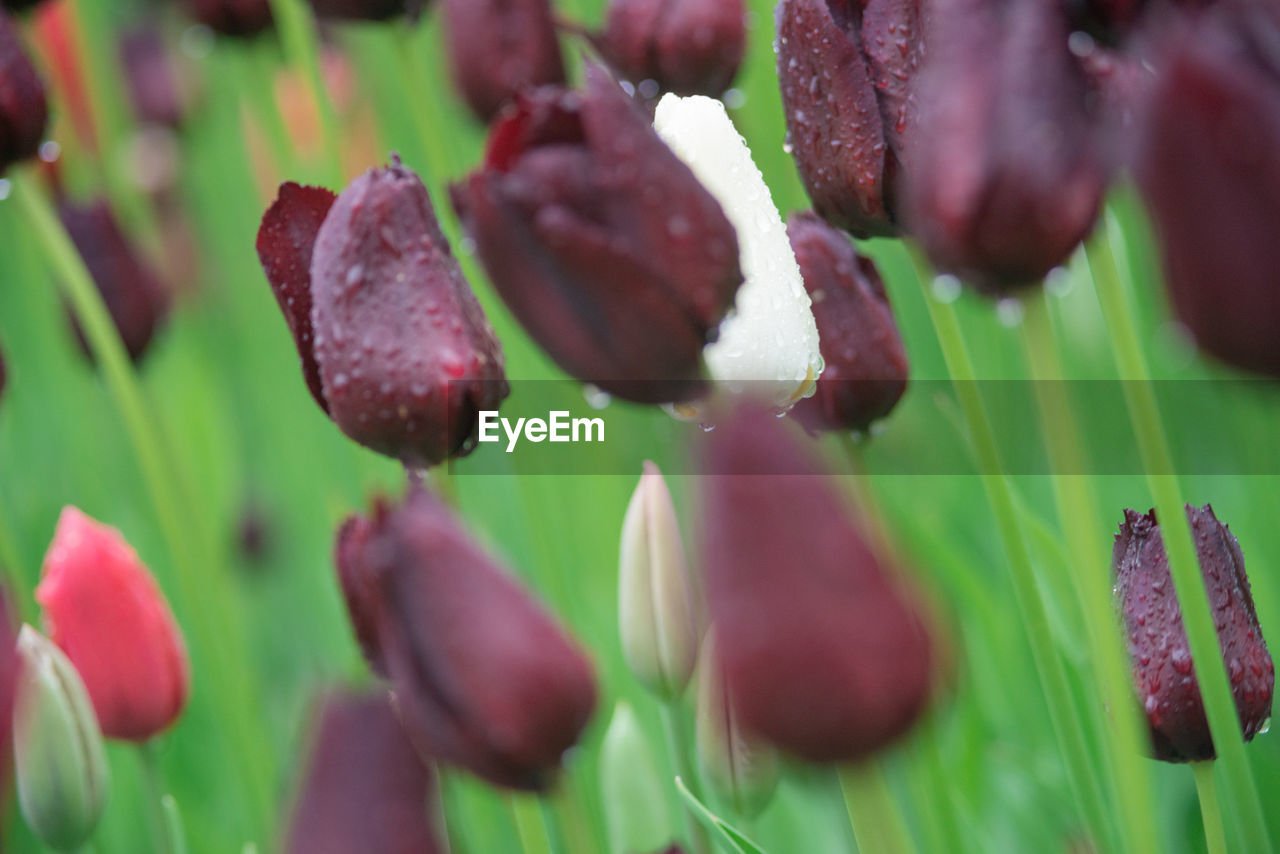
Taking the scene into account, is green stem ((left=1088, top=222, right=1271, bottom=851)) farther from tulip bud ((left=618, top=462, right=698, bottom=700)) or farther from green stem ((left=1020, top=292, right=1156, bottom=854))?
tulip bud ((left=618, top=462, right=698, bottom=700))

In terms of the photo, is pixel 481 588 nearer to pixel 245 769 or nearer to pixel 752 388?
pixel 752 388

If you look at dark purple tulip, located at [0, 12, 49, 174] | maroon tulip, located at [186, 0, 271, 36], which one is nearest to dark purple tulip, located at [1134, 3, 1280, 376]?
dark purple tulip, located at [0, 12, 49, 174]

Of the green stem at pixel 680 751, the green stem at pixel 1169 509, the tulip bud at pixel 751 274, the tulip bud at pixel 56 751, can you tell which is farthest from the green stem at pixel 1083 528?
the tulip bud at pixel 56 751

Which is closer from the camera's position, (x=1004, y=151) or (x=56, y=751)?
(x=1004, y=151)

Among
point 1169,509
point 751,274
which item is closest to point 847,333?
point 751,274

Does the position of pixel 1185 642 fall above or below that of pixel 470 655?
below

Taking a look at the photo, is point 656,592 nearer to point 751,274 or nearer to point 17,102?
point 751,274
